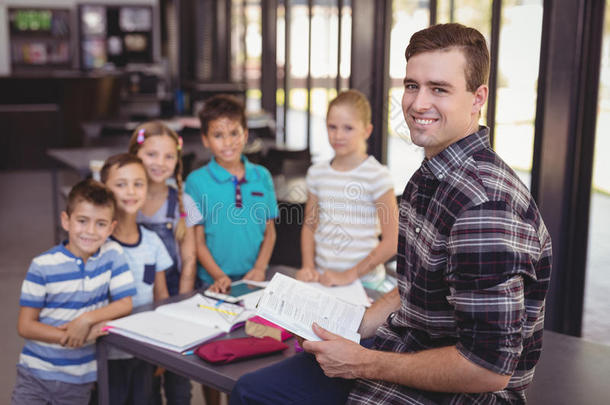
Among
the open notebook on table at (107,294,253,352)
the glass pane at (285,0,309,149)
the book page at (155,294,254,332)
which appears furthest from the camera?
the glass pane at (285,0,309,149)

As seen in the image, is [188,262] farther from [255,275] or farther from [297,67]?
[297,67]

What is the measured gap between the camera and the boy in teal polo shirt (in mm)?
2670

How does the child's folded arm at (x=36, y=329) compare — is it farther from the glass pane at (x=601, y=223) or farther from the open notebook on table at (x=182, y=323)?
the glass pane at (x=601, y=223)

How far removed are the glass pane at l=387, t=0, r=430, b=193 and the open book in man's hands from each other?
2.14 metres

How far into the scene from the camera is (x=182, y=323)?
1.98 m

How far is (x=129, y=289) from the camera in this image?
7.27 ft

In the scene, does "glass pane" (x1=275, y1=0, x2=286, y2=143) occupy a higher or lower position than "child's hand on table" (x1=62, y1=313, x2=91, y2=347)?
higher

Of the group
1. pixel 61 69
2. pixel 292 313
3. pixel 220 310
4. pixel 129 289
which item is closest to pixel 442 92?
pixel 292 313

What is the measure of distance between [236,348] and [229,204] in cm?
97

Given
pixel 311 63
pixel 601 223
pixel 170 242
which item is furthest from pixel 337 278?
pixel 311 63

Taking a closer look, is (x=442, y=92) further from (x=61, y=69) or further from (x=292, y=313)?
(x=61, y=69)

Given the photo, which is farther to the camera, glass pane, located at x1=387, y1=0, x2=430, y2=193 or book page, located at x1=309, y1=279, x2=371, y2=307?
glass pane, located at x1=387, y1=0, x2=430, y2=193

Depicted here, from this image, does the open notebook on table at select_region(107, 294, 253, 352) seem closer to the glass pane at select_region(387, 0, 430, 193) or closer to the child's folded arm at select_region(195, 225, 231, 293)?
the child's folded arm at select_region(195, 225, 231, 293)

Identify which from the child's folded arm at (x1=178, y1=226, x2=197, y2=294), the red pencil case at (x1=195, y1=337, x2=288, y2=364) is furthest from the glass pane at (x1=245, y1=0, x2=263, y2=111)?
the red pencil case at (x1=195, y1=337, x2=288, y2=364)
